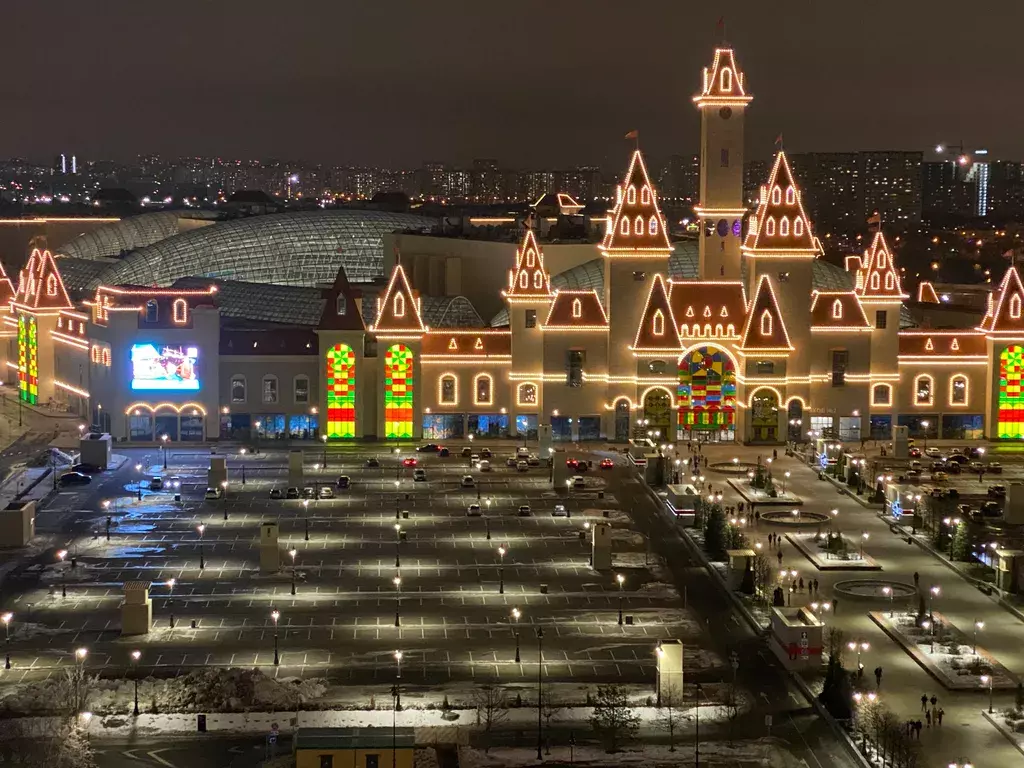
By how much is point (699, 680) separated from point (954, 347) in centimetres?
6644

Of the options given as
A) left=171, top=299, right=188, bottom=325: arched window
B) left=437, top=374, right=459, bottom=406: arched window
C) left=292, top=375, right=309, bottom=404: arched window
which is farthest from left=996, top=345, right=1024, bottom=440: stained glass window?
left=171, top=299, right=188, bottom=325: arched window

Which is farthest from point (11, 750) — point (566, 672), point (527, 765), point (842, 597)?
point (842, 597)

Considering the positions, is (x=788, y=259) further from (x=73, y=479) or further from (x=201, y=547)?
(x=201, y=547)

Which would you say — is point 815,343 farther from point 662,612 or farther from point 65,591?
point 65,591

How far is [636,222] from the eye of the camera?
123000 mm

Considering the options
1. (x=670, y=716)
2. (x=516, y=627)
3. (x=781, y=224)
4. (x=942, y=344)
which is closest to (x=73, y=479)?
(x=516, y=627)

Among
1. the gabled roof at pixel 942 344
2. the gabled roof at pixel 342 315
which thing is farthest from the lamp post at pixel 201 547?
the gabled roof at pixel 942 344

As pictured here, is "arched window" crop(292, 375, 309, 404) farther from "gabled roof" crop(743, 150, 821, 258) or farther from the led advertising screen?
"gabled roof" crop(743, 150, 821, 258)

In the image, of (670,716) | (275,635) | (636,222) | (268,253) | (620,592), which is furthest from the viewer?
(268,253)

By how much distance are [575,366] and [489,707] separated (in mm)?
63437

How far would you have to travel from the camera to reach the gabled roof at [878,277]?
410 ft

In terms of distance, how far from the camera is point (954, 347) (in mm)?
126312

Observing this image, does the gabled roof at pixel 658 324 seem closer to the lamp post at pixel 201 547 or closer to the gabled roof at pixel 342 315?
the gabled roof at pixel 342 315

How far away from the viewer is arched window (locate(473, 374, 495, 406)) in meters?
125
